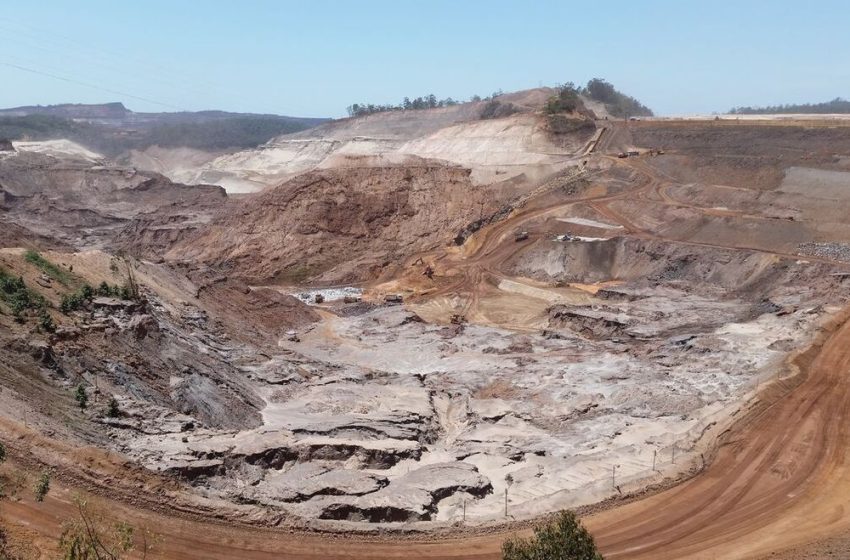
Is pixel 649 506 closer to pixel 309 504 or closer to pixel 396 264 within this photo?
pixel 309 504

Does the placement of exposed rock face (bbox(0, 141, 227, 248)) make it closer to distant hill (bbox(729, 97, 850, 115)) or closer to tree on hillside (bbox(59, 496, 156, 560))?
tree on hillside (bbox(59, 496, 156, 560))

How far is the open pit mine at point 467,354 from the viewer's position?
51.7 feet

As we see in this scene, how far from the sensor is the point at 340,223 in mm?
58250

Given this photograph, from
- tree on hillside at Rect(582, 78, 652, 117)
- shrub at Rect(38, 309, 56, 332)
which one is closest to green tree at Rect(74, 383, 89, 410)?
shrub at Rect(38, 309, 56, 332)

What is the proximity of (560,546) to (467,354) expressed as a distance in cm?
2321

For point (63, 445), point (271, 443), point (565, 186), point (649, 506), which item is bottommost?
point (649, 506)

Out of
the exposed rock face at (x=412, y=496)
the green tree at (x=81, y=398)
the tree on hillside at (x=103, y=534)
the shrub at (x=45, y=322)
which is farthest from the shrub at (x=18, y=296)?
the exposed rock face at (x=412, y=496)

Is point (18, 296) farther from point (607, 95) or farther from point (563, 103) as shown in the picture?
point (607, 95)

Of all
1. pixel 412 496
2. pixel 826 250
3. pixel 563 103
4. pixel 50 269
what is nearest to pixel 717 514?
pixel 412 496

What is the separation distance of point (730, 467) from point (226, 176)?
9132 centimetres

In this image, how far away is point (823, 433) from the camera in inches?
838

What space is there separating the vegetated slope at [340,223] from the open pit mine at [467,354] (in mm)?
260

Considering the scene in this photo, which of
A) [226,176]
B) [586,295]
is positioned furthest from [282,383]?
[226,176]

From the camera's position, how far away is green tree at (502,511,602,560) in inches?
407
